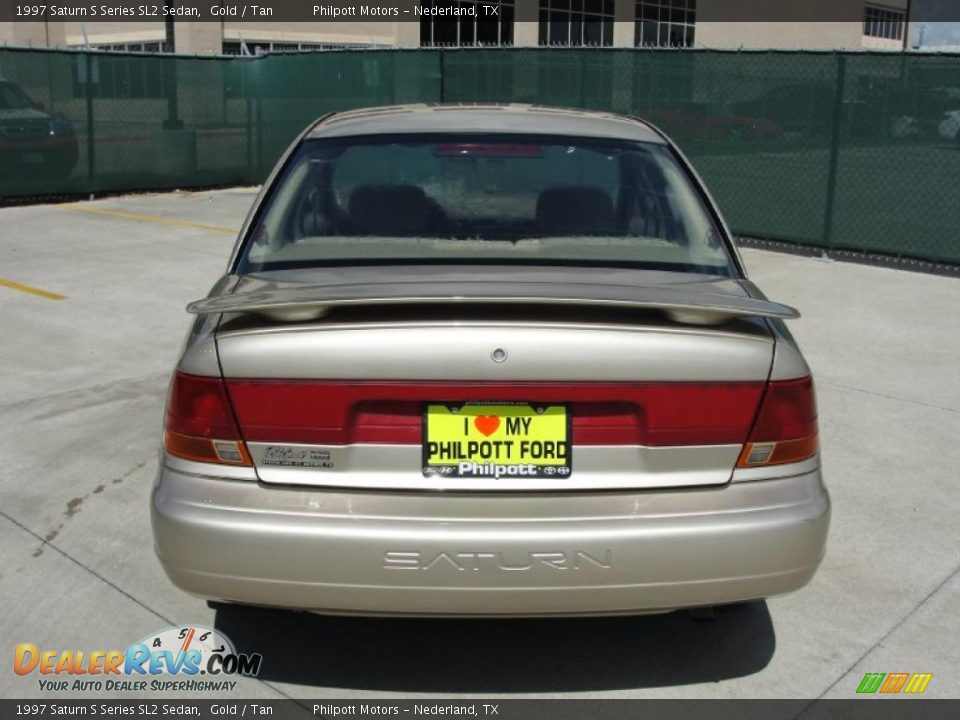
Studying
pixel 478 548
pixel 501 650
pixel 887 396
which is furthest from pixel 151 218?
pixel 478 548

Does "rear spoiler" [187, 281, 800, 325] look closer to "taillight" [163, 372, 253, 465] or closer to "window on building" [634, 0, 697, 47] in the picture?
"taillight" [163, 372, 253, 465]

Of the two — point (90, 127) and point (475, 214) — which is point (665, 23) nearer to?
point (90, 127)

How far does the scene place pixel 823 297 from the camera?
9.29m

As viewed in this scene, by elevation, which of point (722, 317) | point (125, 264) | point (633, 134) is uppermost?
point (633, 134)

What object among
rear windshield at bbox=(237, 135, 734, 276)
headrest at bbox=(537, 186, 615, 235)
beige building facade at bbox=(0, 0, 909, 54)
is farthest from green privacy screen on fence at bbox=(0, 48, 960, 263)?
beige building facade at bbox=(0, 0, 909, 54)

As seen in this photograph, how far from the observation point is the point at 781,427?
9.85 feet

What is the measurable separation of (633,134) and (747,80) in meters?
8.73

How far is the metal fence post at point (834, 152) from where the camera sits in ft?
36.6

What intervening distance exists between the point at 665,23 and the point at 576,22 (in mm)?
5376

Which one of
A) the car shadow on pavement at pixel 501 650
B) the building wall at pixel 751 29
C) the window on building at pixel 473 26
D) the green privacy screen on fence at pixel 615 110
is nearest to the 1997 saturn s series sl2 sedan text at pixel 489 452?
the car shadow on pavement at pixel 501 650

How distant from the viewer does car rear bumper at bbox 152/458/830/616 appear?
9.27 feet
